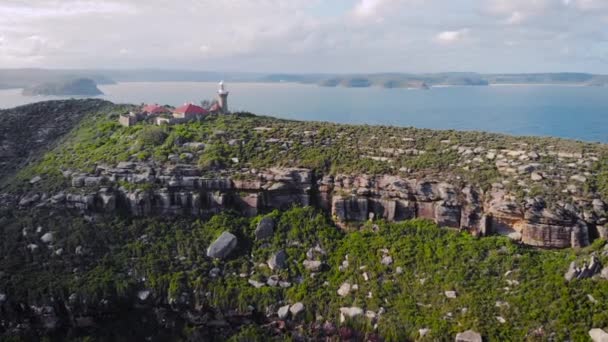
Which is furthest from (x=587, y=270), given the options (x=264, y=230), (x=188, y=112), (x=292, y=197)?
(x=188, y=112)

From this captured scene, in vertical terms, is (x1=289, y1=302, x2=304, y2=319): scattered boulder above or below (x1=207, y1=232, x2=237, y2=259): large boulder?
below

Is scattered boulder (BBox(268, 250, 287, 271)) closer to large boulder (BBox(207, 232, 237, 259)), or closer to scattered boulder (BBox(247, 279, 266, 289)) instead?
scattered boulder (BBox(247, 279, 266, 289))

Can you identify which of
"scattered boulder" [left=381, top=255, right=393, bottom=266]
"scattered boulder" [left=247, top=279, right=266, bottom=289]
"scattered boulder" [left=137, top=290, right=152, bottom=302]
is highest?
"scattered boulder" [left=381, top=255, right=393, bottom=266]

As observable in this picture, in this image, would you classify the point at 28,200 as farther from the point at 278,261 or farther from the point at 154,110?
the point at 154,110

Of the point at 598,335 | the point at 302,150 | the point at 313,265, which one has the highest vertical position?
the point at 302,150

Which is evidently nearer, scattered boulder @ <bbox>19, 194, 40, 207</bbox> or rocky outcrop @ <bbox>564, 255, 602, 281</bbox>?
rocky outcrop @ <bbox>564, 255, 602, 281</bbox>

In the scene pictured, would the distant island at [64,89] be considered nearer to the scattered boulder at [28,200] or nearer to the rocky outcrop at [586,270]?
the scattered boulder at [28,200]

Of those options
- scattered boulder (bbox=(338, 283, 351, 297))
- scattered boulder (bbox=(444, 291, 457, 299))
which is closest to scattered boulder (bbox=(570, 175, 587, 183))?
scattered boulder (bbox=(444, 291, 457, 299))
